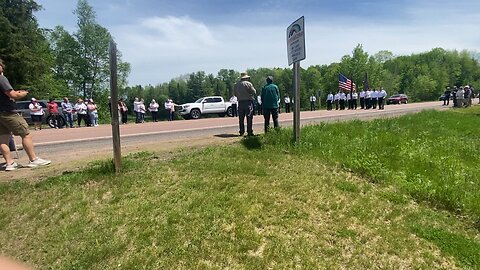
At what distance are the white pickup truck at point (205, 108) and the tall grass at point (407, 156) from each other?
18600mm

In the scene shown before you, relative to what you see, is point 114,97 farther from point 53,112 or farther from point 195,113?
point 195,113

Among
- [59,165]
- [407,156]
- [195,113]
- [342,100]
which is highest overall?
[342,100]

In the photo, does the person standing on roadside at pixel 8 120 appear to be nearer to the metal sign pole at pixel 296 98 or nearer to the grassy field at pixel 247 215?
the grassy field at pixel 247 215

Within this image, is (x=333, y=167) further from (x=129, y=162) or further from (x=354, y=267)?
(x=129, y=162)

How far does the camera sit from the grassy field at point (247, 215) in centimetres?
382

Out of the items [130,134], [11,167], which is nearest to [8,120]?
[11,167]

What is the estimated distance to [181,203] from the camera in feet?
15.2

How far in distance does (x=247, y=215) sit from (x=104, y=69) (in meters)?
63.8

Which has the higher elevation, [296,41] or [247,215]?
[296,41]

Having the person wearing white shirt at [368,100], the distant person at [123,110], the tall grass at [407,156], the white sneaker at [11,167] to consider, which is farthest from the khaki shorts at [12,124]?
the person wearing white shirt at [368,100]

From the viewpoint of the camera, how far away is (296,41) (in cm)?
754

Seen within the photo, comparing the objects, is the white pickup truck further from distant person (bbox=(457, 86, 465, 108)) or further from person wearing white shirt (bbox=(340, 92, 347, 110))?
distant person (bbox=(457, 86, 465, 108))

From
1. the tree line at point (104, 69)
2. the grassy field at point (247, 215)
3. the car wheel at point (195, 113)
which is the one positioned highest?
the tree line at point (104, 69)

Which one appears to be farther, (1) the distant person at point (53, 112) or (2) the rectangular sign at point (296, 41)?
(1) the distant person at point (53, 112)
